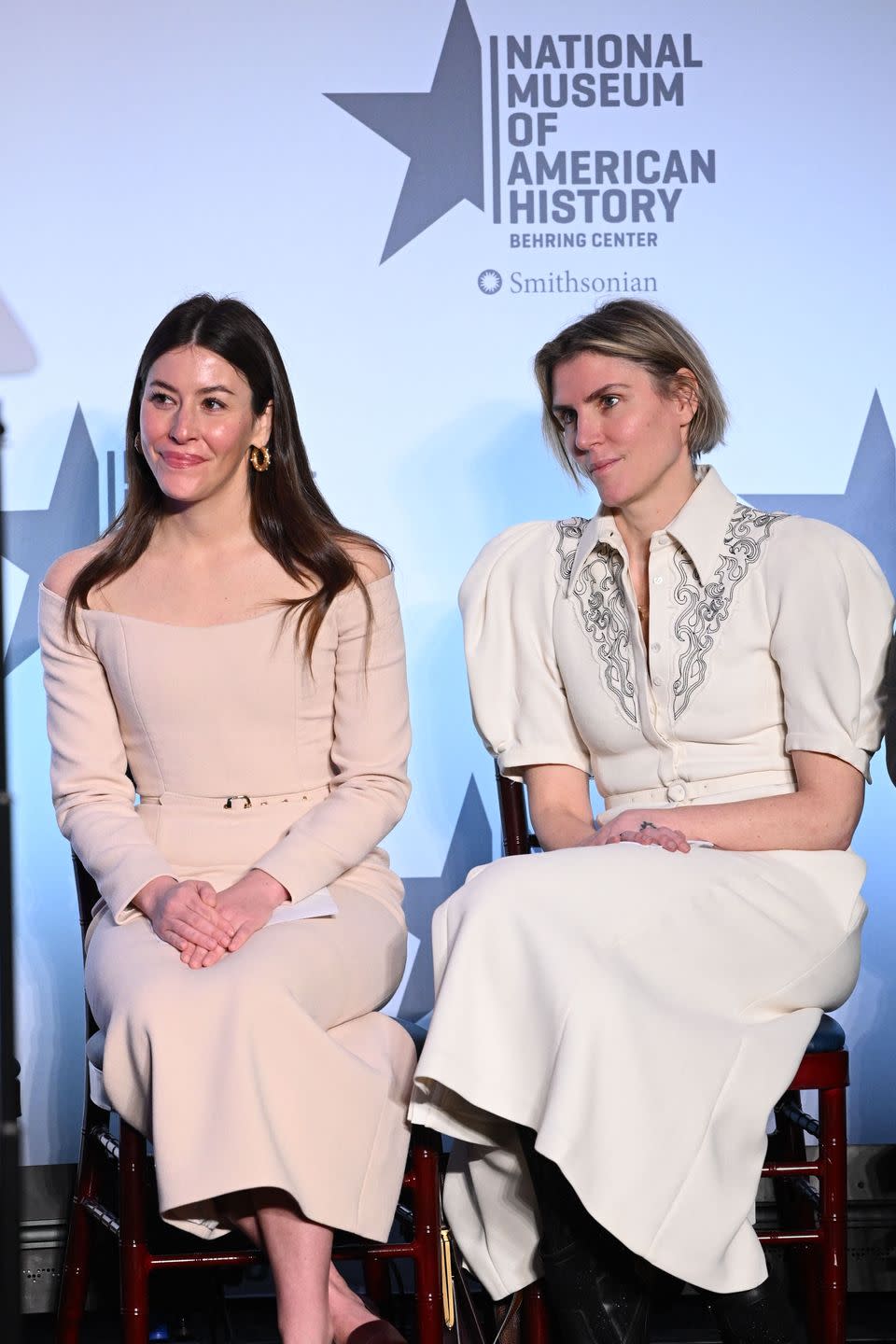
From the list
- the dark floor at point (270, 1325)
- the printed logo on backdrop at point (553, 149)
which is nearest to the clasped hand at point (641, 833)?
the dark floor at point (270, 1325)

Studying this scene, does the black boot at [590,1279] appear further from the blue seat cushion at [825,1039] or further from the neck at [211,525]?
the neck at [211,525]

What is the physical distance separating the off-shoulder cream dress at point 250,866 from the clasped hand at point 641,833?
1.22 ft

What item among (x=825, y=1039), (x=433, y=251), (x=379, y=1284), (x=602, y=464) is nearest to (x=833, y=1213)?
(x=825, y=1039)

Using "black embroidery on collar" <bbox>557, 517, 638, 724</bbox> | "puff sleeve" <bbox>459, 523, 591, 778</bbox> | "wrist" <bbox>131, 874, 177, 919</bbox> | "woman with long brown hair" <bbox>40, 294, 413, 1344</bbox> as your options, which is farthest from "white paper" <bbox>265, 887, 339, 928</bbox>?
"black embroidery on collar" <bbox>557, 517, 638, 724</bbox>

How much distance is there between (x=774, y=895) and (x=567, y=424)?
0.91 m

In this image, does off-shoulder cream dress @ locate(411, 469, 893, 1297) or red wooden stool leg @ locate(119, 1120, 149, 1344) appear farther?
red wooden stool leg @ locate(119, 1120, 149, 1344)

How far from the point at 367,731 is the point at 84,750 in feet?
1.51

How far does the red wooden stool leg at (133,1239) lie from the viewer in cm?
237

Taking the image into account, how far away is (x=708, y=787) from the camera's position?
275 centimetres

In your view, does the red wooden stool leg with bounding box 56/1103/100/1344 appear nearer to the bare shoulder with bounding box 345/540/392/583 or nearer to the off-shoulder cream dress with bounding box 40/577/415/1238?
the off-shoulder cream dress with bounding box 40/577/415/1238

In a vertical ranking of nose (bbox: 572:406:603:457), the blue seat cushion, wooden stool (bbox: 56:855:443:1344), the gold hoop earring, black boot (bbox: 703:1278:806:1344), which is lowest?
black boot (bbox: 703:1278:806:1344)

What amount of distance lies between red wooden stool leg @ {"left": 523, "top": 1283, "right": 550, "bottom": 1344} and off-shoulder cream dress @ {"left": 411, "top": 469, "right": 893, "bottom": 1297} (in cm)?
5

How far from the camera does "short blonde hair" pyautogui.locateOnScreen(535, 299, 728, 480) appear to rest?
2.81 m

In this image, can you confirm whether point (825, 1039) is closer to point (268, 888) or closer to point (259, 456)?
point (268, 888)
